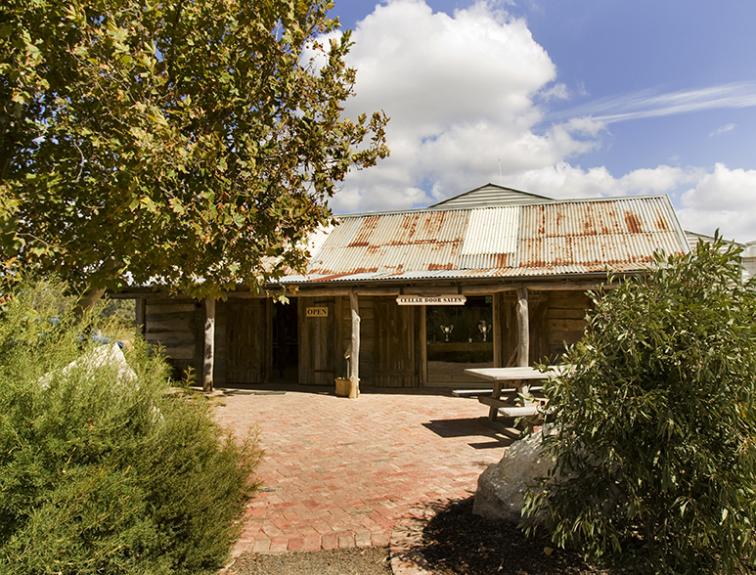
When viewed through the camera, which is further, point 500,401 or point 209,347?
point 209,347

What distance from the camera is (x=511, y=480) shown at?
13.6 feet

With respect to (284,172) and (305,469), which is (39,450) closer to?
(284,172)

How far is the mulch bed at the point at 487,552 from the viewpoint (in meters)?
3.40

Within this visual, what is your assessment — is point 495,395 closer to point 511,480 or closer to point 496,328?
point 511,480

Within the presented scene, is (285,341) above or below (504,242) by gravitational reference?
below

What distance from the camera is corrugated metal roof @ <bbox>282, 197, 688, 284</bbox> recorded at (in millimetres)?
10742

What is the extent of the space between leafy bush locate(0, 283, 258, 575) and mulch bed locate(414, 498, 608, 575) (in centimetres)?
156

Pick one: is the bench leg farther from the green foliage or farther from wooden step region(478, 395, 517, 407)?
the green foliage

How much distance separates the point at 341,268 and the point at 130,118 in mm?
8439

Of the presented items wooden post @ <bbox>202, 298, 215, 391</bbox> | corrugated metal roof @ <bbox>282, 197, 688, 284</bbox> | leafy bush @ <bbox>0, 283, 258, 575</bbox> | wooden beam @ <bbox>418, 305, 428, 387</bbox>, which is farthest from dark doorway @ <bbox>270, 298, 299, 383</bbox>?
leafy bush @ <bbox>0, 283, 258, 575</bbox>

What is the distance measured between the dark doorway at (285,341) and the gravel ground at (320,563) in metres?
11.1

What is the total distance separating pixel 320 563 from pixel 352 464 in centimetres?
248

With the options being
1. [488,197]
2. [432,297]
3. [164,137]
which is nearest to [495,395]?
[432,297]

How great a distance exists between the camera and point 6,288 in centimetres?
363
